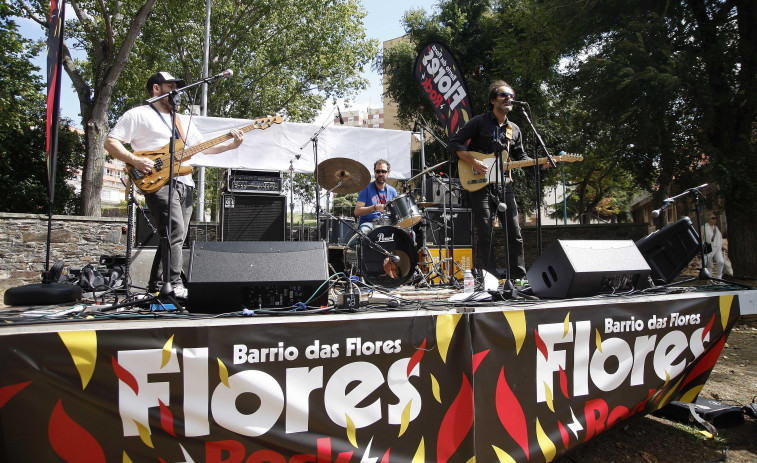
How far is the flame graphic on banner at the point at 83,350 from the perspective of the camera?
1776mm

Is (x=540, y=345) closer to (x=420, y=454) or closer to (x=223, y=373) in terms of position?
(x=420, y=454)

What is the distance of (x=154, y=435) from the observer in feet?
6.17

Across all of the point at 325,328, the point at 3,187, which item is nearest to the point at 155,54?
the point at 3,187

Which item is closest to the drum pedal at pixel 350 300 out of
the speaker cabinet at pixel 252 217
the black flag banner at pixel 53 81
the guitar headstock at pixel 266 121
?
the black flag banner at pixel 53 81

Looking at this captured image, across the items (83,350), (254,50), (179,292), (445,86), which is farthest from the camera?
(254,50)

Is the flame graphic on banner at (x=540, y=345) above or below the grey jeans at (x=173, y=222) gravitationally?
below

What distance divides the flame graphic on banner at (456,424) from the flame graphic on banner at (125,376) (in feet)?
4.64

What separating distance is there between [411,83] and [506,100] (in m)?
16.8

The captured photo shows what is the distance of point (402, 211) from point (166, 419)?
391cm

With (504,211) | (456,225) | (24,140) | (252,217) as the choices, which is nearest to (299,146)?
(252,217)

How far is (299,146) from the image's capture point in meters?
8.32

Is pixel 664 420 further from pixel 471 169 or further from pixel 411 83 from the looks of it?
pixel 411 83

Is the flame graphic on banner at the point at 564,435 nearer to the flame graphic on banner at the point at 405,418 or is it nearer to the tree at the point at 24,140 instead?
the flame graphic on banner at the point at 405,418

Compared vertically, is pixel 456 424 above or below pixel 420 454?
above
